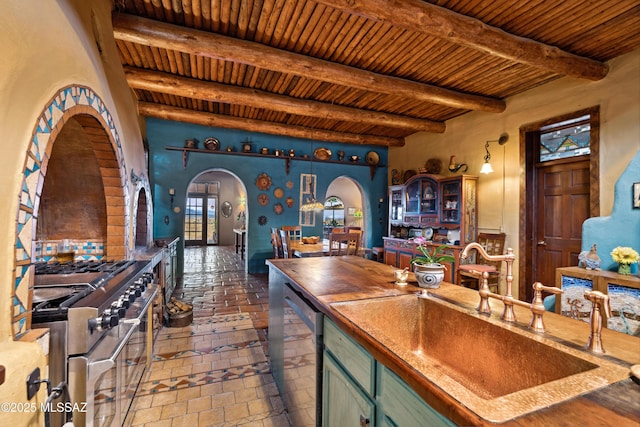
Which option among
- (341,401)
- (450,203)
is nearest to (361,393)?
(341,401)

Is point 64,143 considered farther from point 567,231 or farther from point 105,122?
point 567,231

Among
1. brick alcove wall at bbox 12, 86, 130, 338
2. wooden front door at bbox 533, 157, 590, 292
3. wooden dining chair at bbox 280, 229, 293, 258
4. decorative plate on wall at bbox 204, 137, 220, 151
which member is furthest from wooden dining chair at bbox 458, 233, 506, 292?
decorative plate on wall at bbox 204, 137, 220, 151

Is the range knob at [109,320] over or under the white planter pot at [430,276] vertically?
under

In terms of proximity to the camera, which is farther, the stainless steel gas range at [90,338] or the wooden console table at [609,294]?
the wooden console table at [609,294]

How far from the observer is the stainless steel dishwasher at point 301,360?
1493 millimetres

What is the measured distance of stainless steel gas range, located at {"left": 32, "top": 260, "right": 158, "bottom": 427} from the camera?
1.14 meters

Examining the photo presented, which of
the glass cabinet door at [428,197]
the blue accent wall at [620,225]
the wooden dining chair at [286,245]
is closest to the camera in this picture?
the blue accent wall at [620,225]

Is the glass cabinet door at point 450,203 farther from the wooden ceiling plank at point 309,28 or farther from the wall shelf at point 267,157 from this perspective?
the wooden ceiling plank at point 309,28

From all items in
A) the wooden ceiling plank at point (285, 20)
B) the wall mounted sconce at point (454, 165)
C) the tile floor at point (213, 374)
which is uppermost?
the wooden ceiling plank at point (285, 20)

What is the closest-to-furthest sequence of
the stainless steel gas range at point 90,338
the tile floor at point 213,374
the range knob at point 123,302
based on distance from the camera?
the stainless steel gas range at point 90,338, the range knob at point 123,302, the tile floor at point 213,374

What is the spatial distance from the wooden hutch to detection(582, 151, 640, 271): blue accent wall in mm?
1530

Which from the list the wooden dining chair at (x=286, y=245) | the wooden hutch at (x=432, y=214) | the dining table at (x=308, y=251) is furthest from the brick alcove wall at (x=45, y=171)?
the wooden hutch at (x=432, y=214)

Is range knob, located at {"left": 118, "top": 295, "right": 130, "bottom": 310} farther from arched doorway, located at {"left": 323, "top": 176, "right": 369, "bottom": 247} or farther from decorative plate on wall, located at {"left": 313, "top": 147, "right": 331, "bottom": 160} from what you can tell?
arched doorway, located at {"left": 323, "top": 176, "right": 369, "bottom": 247}

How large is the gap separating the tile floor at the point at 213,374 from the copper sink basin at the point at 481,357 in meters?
1.14
